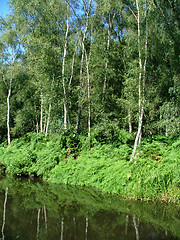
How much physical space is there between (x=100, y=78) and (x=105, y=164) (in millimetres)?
7335

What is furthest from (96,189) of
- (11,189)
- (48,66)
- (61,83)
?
(48,66)

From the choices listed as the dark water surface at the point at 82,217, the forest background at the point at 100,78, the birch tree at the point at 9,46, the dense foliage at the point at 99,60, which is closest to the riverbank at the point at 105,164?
the forest background at the point at 100,78

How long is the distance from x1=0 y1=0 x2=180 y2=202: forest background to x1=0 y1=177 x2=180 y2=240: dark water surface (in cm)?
225

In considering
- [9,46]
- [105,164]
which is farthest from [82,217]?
[9,46]

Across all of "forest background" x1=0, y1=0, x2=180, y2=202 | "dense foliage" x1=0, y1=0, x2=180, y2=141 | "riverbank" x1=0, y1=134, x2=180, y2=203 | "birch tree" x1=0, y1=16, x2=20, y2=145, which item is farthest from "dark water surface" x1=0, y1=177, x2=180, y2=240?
"birch tree" x1=0, y1=16, x2=20, y2=145

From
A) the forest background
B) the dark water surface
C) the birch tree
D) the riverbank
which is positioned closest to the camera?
the dark water surface

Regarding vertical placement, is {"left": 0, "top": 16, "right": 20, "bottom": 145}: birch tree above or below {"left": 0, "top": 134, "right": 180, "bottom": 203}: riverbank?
above

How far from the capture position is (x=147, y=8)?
32.5ft

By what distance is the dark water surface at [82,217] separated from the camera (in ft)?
16.3

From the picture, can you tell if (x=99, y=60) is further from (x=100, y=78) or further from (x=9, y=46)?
(x=9, y=46)

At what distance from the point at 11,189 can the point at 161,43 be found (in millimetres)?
10543

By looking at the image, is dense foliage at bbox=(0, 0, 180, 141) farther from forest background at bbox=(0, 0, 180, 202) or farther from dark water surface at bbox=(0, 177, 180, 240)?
dark water surface at bbox=(0, 177, 180, 240)

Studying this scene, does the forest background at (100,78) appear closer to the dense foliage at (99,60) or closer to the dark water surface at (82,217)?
the dense foliage at (99,60)

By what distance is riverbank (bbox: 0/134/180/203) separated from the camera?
281 inches
